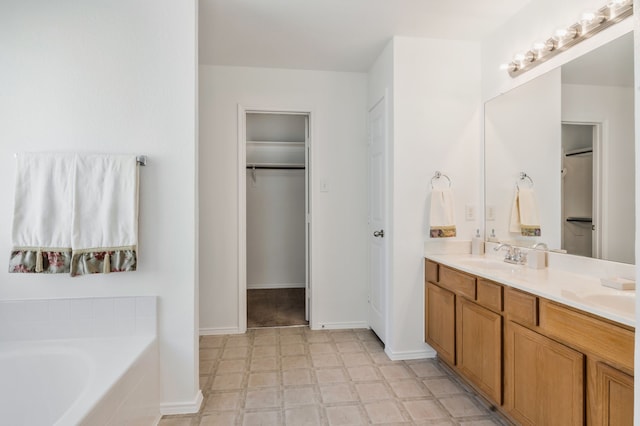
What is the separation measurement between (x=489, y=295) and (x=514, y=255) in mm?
562

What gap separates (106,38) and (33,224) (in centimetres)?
111

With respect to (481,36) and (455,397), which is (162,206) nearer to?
(455,397)

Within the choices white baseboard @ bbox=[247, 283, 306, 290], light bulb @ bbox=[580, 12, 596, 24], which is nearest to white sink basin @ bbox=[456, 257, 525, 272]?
light bulb @ bbox=[580, 12, 596, 24]

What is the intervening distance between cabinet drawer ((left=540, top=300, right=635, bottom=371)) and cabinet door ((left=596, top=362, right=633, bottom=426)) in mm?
46

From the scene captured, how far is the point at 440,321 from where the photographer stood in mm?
2471

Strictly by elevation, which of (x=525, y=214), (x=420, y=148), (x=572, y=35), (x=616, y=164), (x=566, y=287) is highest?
(x=572, y=35)

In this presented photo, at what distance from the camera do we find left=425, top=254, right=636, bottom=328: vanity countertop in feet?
4.30

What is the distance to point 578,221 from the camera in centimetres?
196

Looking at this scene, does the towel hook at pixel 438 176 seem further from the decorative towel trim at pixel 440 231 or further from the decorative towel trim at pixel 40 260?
the decorative towel trim at pixel 40 260

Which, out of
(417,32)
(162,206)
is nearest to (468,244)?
(417,32)

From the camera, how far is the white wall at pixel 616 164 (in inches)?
66.4

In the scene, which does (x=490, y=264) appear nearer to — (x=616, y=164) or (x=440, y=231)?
(x=440, y=231)

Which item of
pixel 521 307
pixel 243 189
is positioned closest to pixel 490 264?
pixel 521 307

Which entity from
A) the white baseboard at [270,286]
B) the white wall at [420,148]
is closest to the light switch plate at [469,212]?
the white wall at [420,148]
